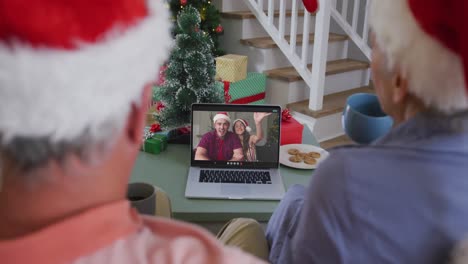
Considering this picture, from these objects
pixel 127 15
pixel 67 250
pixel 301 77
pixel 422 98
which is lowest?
pixel 301 77

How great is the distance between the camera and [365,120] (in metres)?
1.12

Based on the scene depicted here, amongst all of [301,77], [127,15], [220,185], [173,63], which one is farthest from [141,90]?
[301,77]

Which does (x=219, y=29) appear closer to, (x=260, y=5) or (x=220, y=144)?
(x=260, y=5)

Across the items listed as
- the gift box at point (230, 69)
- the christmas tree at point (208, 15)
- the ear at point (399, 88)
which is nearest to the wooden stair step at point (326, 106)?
the christmas tree at point (208, 15)

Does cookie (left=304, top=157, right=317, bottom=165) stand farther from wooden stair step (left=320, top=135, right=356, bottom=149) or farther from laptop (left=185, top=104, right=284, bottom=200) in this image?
wooden stair step (left=320, top=135, right=356, bottom=149)

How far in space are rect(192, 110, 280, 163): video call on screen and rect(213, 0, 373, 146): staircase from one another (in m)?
1.72

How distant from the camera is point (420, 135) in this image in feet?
2.49

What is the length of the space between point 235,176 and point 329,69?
2.25 m

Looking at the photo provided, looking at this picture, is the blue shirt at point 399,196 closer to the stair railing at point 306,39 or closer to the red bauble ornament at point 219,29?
the stair railing at point 306,39

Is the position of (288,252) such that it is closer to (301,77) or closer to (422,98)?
(422,98)

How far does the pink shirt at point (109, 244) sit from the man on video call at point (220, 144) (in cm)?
74

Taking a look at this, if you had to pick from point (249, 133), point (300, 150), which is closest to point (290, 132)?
point (300, 150)

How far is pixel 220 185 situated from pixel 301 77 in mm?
2086

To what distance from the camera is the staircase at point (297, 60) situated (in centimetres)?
306
